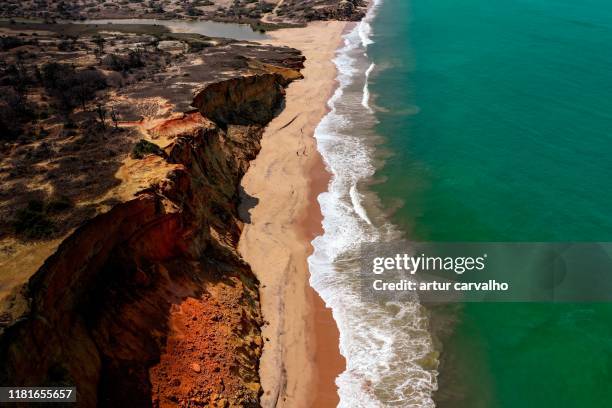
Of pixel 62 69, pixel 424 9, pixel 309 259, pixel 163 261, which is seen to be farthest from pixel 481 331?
pixel 424 9

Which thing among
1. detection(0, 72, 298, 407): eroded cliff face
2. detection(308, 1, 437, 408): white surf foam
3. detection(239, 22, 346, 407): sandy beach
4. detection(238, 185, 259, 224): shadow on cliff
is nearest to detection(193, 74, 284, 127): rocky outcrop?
detection(239, 22, 346, 407): sandy beach

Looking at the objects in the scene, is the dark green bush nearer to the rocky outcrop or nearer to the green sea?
the rocky outcrop

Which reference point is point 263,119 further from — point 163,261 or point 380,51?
point 380,51

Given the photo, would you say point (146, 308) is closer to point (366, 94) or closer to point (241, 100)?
point (241, 100)

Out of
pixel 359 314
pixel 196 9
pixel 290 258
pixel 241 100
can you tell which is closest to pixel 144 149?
pixel 290 258

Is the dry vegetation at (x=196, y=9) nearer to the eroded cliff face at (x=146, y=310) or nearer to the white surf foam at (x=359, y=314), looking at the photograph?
the white surf foam at (x=359, y=314)

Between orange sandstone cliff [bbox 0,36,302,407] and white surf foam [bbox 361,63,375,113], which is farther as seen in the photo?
white surf foam [bbox 361,63,375,113]
